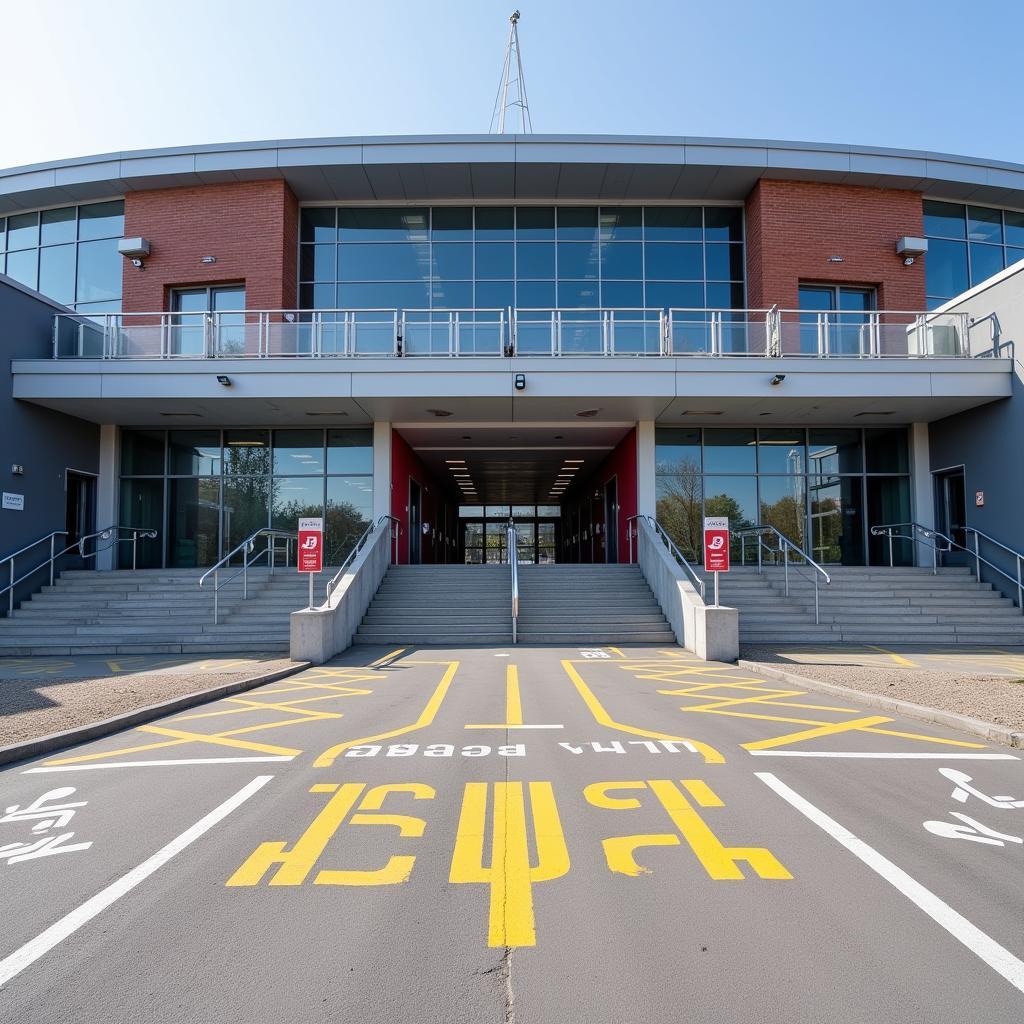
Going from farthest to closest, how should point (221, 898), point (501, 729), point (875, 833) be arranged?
point (501, 729)
point (875, 833)
point (221, 898)

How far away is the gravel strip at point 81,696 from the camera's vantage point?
24.0 feet

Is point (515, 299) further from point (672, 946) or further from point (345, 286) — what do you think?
point (672, 946)

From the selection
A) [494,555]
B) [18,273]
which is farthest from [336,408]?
[494,555]

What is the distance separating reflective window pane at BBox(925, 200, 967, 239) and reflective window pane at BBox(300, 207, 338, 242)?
17.9 m

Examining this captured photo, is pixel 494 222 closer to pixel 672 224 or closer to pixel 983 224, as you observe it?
pixel 672 224

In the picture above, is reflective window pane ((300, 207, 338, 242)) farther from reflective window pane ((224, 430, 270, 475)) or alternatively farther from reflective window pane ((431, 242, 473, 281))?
reflective window pane ((224, 430, 270, 475))

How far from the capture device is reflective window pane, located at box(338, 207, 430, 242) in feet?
74.9

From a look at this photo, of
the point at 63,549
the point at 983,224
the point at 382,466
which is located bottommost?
the point at 63,549

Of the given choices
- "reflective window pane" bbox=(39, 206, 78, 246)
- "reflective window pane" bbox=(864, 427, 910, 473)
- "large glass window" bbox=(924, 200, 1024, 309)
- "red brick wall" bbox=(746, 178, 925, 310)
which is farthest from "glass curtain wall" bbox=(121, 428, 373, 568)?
"large glass window" bbox=(924, 200, 1024, 309)

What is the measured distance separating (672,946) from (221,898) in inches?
82.5

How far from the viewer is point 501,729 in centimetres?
741

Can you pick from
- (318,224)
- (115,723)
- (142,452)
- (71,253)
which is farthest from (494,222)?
(115,723)

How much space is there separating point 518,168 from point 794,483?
11764mm

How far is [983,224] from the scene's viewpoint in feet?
76.7
